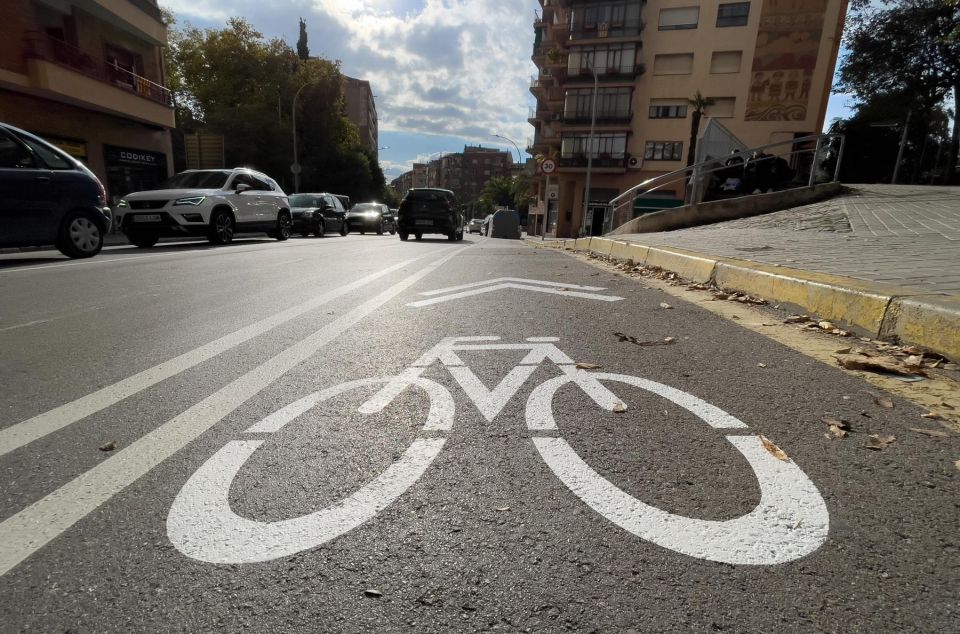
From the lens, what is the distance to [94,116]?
18.5 metres

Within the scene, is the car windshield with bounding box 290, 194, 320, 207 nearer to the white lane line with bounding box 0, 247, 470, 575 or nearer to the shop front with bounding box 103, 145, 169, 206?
the shop front with bounding box 103, 145, 169, 206

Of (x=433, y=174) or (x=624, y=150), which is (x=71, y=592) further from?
(x=433, y=174)

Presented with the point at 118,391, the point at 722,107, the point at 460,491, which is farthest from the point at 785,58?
the point at 118,391

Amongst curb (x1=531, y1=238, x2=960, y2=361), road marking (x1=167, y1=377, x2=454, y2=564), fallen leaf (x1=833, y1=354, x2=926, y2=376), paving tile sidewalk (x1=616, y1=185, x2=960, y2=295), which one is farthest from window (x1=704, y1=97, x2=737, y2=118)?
road marking (x1=167, y1=377, x2=454, y2=564)

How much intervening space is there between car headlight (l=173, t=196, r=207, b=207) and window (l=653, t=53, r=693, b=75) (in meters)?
37.9

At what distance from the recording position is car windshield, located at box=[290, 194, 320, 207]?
64.2ft

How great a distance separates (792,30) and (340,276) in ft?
140

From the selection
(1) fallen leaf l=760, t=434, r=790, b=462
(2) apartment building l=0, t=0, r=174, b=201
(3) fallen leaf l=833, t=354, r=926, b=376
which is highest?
(2) apartment building l=0, t=0, r=174, b=201

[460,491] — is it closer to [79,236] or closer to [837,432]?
[837,432]

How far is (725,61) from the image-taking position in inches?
1455

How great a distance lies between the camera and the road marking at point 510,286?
16.3ft

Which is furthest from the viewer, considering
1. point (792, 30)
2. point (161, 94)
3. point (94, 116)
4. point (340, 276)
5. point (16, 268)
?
point (792, 30)

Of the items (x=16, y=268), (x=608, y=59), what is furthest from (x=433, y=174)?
(x=16, y=268)

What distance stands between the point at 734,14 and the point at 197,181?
3981 centimetres
